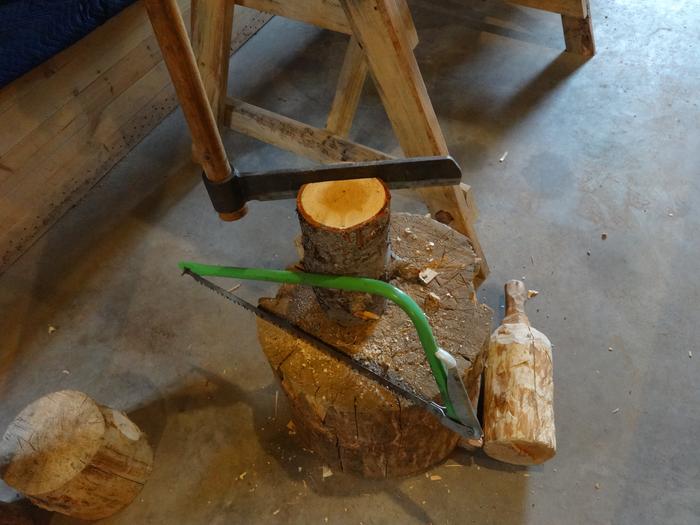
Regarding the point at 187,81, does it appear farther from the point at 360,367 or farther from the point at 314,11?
the point at 314,11

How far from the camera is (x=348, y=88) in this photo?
7.59 feet

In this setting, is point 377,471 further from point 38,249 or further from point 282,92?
point 282,92

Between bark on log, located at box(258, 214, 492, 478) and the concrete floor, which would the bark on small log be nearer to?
the concrete floor

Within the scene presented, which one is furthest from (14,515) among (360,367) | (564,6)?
(564,6)

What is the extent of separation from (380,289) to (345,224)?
190 mm

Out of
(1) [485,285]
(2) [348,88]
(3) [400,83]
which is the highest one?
(3) [400,83]

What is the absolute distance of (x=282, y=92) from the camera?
343 cm

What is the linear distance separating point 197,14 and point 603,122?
2268mm

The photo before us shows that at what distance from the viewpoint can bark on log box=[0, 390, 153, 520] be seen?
66.7 inches

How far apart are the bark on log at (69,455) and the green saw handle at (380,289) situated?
72 cm

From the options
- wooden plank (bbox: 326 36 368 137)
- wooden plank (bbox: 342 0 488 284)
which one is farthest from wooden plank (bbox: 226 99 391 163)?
wooden plank (bbox: 342 0 488 284)

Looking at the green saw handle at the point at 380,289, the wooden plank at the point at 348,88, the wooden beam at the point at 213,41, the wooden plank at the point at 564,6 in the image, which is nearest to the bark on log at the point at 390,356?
the green saw handle at the point at 380,289

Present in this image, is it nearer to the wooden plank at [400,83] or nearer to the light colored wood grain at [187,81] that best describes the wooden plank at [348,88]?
the wooden plank at [400,83]

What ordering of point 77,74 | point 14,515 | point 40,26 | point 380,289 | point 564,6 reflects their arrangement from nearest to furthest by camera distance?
point 380,289 → point 14,515 → point 40,26 → point 77,74 → point 564,6
